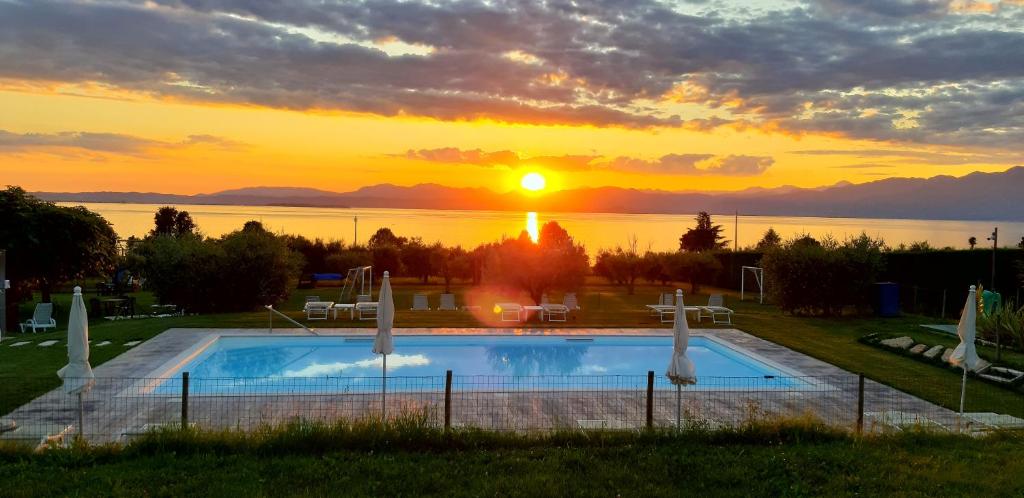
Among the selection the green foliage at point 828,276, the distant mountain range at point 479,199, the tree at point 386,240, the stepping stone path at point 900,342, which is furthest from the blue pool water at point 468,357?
the distant mountain range at point 479,199

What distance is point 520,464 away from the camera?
249 inches

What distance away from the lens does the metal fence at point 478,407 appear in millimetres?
7672

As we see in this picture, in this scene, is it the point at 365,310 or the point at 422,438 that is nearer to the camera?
the point at 422,438

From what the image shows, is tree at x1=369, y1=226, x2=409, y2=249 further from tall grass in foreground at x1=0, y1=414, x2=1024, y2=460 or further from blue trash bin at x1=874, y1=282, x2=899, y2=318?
tall grass in foreground at x1=0, y1=414, x2=1024, y2=460

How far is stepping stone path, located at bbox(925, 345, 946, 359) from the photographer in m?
Result: 12.4

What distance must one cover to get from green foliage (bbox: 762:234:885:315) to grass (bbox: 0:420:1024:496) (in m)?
12.4

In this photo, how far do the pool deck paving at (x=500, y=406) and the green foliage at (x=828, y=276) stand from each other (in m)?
8.82

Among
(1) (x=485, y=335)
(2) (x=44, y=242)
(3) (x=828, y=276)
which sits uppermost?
(2) (x=44, y=242)

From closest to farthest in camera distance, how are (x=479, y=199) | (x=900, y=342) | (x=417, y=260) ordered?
(x=900, y=342)
(x=417, y=260)
(x=479, y=199)

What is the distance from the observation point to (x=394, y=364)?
14.1m

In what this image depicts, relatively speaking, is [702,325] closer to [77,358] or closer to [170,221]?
[77,358]

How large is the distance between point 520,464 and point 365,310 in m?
13.4

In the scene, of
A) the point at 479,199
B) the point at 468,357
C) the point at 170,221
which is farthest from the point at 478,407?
the point at 479,199

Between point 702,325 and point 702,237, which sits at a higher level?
point 702,237
